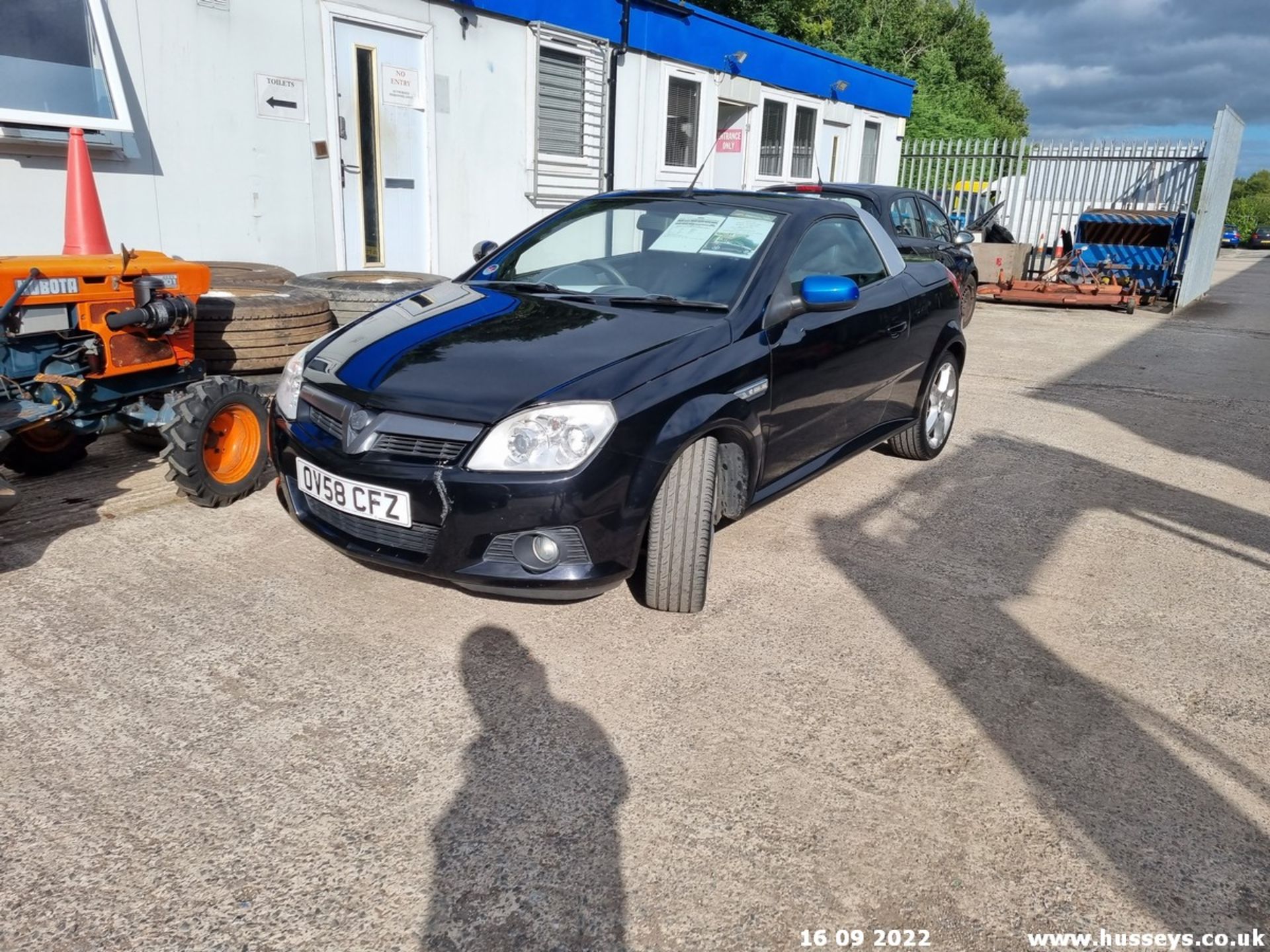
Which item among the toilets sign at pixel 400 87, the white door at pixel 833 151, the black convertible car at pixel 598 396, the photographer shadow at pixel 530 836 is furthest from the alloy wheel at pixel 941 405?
the white door at pixel 833 151

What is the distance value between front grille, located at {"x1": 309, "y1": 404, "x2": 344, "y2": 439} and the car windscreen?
1.26 meters

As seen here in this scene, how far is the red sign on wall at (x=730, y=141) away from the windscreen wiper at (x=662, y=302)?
36.3 ft

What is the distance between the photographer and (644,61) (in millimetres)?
12008

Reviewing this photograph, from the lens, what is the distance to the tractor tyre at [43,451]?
4711mm

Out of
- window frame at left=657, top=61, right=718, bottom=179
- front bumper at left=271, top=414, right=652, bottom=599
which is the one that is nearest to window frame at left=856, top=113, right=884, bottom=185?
window frame at left=657, top=61, right=718, bottom=179

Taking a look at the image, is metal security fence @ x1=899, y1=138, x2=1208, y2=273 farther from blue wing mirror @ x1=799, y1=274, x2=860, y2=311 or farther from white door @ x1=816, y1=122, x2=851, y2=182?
blue wing mirror @ x1=799, y1=274, x2=860, y2=311

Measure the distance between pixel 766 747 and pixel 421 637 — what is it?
1304 mm

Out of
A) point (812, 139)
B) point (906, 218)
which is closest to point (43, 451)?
point (906, 218)

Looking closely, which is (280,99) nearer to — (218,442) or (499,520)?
(218,442)

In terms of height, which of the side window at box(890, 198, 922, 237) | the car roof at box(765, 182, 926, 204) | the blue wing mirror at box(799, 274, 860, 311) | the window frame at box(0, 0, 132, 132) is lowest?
the blue wing mirror at box(799, 274, 860, 311)

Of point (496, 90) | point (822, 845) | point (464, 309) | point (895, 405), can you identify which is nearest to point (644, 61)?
point (496, 90)

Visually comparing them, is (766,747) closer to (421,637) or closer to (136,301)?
(421,637)

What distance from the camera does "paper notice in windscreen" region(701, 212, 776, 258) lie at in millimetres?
4129

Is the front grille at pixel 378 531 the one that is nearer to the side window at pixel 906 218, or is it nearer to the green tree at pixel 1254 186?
the side window at pixel 906 218
